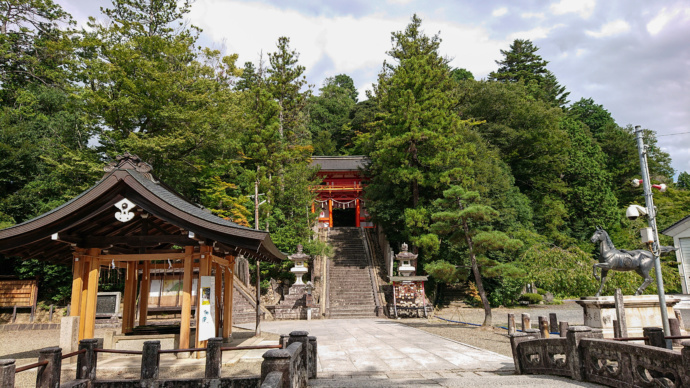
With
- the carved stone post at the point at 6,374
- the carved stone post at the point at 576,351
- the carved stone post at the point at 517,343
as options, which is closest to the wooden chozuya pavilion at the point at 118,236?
the carved stone post at the point at 6,374

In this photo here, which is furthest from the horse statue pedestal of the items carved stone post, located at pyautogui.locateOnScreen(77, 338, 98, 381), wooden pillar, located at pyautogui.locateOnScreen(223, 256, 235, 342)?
carved stone post, located at pyautogui.locateOnScreen(77, 338, 98, 381)

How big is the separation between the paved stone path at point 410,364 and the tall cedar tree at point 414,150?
1011cm

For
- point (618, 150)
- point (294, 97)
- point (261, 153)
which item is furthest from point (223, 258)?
point (618, 150)

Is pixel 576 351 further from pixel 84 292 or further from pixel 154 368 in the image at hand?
pixel 84 292

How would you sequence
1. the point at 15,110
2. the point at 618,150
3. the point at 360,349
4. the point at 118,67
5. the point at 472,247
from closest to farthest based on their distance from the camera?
1. the point at 360,349
2. the point at 472,247
3. the point at 118,67
4. the point at 15,110
5. the point at 618,150

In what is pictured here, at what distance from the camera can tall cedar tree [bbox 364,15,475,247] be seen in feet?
70.5

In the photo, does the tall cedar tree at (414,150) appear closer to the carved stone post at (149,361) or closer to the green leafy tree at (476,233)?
the green leafy tree at (476,233)

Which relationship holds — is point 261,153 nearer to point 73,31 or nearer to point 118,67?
point 118,67

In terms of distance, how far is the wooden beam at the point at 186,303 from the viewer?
8.40 m

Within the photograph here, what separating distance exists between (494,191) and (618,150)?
17.7 meters

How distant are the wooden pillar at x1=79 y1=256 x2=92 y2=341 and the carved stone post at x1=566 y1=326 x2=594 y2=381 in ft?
30.6

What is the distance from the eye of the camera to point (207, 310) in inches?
339

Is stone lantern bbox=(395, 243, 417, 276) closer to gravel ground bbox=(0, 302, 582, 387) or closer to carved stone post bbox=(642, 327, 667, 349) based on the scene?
gravel ground bbox=(0, 302, 582, 387)

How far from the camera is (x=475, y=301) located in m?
22.6
